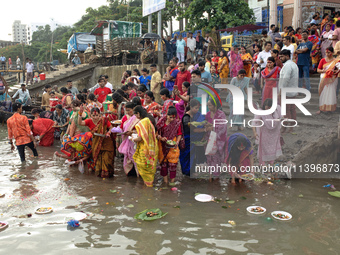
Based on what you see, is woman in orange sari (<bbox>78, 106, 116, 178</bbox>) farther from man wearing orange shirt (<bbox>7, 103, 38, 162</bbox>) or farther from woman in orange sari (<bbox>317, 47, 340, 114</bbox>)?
woman in orange sari (<bbox>317, 47, 340, 114</bbox>)

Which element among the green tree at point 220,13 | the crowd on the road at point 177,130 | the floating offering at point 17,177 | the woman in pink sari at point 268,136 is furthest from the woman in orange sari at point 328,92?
the green tree at point 220,13

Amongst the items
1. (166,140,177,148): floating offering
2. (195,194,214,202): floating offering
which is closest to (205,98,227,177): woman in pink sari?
(166,140,177,148): floating offering

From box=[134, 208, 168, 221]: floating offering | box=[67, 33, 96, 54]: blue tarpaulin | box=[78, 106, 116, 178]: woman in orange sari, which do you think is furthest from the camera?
box=[67, 33, 96, 54]: blue tarpaulin

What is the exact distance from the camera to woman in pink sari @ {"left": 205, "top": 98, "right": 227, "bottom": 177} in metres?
6.26

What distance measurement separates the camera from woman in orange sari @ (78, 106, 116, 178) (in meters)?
6.83

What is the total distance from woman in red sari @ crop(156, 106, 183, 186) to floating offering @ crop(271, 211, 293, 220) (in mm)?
2149

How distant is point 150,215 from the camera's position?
4.86 meters

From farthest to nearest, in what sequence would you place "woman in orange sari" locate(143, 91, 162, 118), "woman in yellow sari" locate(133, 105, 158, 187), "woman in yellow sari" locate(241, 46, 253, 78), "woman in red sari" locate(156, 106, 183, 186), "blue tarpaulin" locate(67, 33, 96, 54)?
"blue tarpaulin" locate(67, 33, 96, 54) < "woman in yellow sari" locate(241, 46, 253, 78) < "woman in orange sari" locate(143, 91, 162, 118) < "woman in red sari" locate(156, 106, 183, 186) < "woman in yellow sari" locate(133, 105, 158, 187)

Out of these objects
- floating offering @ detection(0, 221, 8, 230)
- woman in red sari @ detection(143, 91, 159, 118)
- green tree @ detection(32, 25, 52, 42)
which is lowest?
floating offering @ detection(0, 221, 8, 230)

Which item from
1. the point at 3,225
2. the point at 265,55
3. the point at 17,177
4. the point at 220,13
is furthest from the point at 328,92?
the point at 220,13

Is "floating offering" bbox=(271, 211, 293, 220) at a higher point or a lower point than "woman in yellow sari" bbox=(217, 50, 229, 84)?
lower

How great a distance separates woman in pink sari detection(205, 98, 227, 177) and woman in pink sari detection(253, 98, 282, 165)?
0.61 meters

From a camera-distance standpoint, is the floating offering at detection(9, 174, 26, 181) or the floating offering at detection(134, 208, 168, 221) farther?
the floating offering at detection(9, 174, 26, 181)

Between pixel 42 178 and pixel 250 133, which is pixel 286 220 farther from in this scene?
pixel 42 178
